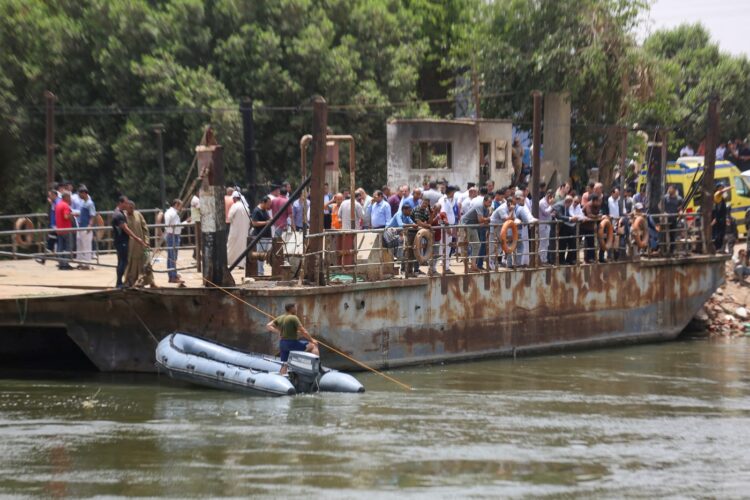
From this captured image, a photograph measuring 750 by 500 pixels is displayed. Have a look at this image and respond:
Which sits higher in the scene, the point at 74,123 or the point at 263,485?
the point at 74,123

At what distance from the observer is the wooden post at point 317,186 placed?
68.7 feet

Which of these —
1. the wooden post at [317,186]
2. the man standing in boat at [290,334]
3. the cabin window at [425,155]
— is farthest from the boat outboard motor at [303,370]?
the cabin window at [425,155]

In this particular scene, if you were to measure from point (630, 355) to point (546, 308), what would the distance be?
6.49 feet

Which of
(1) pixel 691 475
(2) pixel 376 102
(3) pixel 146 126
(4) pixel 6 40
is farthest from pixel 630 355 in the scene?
(4) pixel 6 40

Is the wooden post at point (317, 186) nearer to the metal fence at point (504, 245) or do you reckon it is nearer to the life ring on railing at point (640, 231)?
the metal fence at point (504, 245)

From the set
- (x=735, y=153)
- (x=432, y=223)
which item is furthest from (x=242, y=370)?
(x=735, y=153)

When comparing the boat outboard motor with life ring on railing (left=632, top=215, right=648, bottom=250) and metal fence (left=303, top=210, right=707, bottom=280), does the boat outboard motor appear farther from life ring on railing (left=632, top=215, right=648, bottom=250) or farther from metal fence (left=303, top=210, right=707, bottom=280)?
life ring on railing (left=632, top=215, right=648, bottom=250)

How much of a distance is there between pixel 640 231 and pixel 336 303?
26.7ft

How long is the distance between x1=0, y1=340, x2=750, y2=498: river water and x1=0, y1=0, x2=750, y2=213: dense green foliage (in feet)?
49.6

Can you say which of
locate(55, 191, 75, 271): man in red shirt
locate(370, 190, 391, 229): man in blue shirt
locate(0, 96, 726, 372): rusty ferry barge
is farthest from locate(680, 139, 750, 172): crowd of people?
locate(55, 191, 75, 271): man in red shirt

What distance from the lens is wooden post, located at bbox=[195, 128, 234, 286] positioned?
2077 centimetres

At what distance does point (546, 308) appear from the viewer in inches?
984

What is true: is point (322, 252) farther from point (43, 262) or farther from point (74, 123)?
point (74, 123)

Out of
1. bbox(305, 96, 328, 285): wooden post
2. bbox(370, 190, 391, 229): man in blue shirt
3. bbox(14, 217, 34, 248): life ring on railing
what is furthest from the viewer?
bbox(14, 217, 34, 248): life ring on railing
